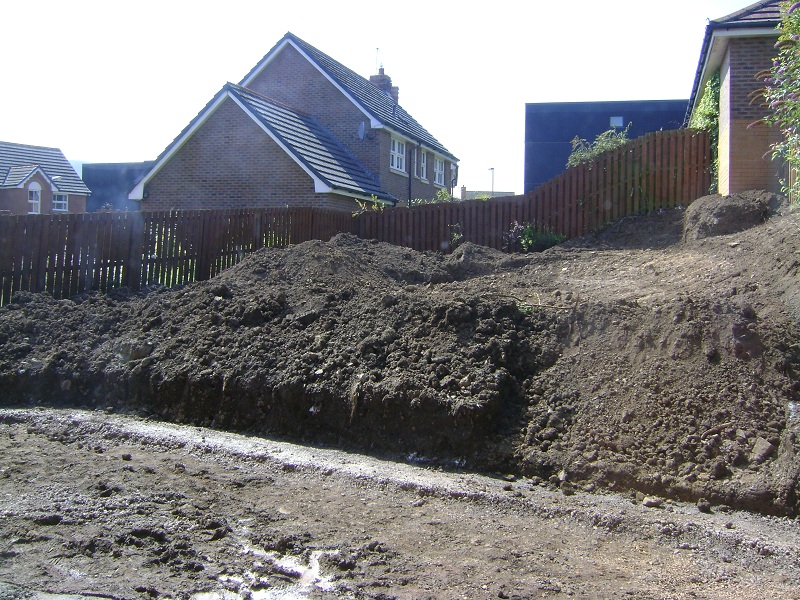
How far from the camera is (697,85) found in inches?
606

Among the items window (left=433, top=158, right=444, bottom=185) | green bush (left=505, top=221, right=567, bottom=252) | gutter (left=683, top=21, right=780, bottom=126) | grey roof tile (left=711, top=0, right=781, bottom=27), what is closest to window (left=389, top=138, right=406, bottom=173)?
window (left=433, top=158, right=444, bottom=185)

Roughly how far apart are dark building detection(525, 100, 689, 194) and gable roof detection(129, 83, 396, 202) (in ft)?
53.6

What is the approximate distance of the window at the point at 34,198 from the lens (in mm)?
36406

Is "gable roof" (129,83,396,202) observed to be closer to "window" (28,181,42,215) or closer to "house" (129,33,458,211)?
"house" (129,33,458,211)

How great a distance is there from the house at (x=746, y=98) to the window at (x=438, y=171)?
63.6 ft

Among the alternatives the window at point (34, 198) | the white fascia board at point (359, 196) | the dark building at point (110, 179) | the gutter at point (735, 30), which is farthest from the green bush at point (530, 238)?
the dark building at point (110, 179)

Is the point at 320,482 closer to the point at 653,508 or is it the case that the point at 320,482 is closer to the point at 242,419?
the point at 242,419

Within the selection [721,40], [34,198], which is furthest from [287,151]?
[34,198]

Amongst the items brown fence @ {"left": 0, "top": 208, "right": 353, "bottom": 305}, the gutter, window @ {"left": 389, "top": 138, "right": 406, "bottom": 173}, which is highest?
window @ {"left": 389, "top": 138, "right": 406, "bottom": 173}

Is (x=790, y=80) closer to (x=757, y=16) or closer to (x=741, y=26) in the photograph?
(x=741, y=26)

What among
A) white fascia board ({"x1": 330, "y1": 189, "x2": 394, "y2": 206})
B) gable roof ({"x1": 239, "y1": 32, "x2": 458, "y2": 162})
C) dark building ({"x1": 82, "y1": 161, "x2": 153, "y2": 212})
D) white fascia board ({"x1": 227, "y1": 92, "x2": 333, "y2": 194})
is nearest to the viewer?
white fascia board ({"x1": 227, "y1": 92, "x2": 333, "y2": 194})

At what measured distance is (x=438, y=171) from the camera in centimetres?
3180

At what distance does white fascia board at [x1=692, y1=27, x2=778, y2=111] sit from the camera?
11.5m

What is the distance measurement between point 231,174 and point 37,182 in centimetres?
2145
